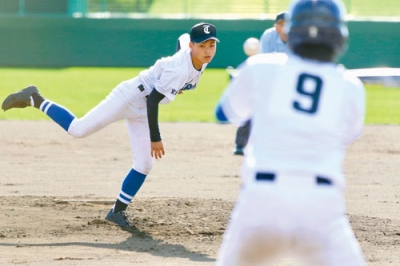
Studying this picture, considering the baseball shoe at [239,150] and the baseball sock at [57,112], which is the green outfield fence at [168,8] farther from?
the baseball sock at [57,112]

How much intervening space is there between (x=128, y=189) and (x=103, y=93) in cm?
1103

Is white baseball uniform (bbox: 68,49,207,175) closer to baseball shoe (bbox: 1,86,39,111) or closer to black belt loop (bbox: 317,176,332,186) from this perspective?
baseball shoe (bbox: 1,86,39,111)

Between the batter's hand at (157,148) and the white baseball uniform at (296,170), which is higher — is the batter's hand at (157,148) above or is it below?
below

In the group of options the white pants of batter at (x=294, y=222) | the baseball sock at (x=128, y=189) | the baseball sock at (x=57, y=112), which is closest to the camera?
the white pants of batter at (x=294, y=222)

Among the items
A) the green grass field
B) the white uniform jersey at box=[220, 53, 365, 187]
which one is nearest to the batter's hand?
the white uniform jersey at box=[220, 53, 365, 187]

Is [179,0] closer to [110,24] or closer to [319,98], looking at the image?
[110,24]

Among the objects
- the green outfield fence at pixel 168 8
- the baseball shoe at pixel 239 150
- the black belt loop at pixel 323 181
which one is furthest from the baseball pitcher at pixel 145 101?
the green outfield fence at pixel 168 8

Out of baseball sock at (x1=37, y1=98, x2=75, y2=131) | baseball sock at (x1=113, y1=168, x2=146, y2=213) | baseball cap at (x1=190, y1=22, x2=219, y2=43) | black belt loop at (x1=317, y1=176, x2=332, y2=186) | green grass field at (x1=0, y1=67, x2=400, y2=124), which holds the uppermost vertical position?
baseball cap at (x1=190, y1=22, x2=219, y2=43)

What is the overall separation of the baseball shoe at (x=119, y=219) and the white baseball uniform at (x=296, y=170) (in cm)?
391

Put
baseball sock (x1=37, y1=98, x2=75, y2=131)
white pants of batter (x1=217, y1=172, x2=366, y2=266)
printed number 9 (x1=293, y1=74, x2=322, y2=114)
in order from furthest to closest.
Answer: baseball sock (x1=37, y1=98, x2=75, y2=131), printed number 9 (x1=293, y1=74, x2=322, y2=114), white pants of batter (x1=217, y1=172, x2=366, y2=266)

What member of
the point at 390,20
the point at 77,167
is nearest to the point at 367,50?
the point at 390,20

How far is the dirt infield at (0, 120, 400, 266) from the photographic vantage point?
6270 millimetres

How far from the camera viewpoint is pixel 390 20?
80.8 ft

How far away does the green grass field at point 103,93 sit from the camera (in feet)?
49.0
